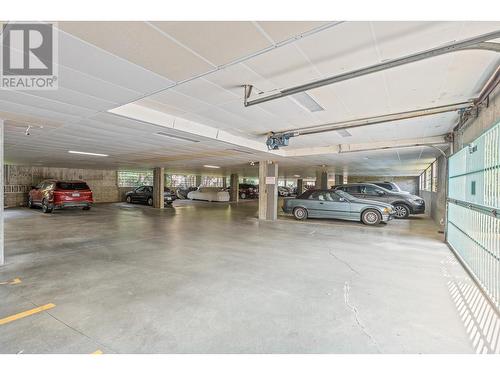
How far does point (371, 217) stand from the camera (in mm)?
8688

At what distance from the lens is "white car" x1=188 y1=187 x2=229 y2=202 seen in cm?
1878

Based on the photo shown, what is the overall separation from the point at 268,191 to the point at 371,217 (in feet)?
13.1

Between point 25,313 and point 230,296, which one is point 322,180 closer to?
point 230,296

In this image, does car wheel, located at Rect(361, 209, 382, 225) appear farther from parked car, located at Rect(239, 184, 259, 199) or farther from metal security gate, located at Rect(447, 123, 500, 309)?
parked car, located at Rect(239, 184, 259, 199)

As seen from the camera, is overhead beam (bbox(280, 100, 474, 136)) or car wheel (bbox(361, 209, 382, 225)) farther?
car wheel (bbox(361, 209, 382, 225))

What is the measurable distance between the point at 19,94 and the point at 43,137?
135 inches

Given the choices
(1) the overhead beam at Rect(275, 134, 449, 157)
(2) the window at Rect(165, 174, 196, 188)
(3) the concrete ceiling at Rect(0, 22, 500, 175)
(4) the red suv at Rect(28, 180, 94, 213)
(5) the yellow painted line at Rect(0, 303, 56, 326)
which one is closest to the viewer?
(3) the concrete ceiling at Rect(0, 22, 500, 175)

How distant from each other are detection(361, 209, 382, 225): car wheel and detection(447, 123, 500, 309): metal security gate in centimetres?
343

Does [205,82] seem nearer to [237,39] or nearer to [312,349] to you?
[237,39]

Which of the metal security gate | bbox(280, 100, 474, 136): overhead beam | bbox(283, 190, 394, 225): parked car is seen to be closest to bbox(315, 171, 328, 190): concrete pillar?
bbox(283, 190, 394, 225): parked car

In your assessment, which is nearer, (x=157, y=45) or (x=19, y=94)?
(x=157, y=45)

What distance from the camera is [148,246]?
17.8 feet

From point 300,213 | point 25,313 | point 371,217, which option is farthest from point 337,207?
point 25,313
